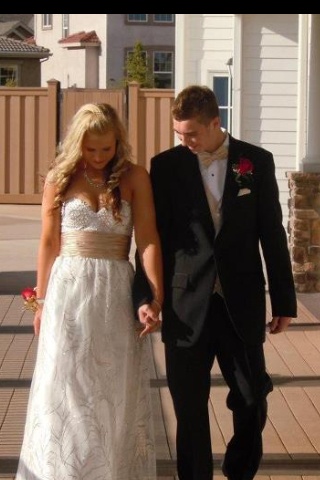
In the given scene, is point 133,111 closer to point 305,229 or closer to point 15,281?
point 15,281

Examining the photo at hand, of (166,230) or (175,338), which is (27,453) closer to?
(175,338)

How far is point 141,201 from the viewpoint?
5.07 metres

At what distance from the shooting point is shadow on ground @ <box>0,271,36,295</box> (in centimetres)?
1221

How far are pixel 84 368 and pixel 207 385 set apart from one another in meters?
0.55

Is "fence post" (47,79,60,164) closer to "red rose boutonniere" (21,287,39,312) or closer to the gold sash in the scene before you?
"red rose boutonniere" (21,287,39,312)

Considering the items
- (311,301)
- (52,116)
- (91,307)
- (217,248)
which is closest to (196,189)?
(217,248)

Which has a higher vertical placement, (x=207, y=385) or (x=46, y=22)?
(x=46, y=22)

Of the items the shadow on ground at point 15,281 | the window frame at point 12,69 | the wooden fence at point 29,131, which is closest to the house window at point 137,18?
the window frame at point 12,69

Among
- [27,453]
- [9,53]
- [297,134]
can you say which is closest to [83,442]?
[27,453]

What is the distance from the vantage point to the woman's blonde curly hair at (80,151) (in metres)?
4.96

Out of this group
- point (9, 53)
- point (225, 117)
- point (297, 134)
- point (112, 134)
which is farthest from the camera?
point (9, 53)

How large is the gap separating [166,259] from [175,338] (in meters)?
0.35

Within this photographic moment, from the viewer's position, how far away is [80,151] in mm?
4996

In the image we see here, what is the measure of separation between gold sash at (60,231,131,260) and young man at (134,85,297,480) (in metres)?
0.17
